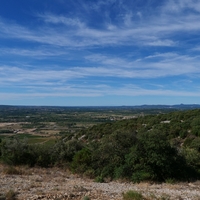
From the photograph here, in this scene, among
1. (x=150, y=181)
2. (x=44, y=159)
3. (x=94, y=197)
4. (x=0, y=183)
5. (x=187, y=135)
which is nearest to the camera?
(x=94, y=197)

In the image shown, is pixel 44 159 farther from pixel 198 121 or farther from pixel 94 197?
pixel 198 121

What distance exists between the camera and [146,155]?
63.5 feet

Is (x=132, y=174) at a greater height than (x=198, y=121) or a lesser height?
lesser

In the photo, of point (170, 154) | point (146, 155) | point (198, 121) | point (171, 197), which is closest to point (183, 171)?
point (170, 154)

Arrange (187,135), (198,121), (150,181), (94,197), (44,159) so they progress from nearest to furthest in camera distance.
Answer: (94,197) → (150,181) → (44,159) → (187,135) → (198,121)

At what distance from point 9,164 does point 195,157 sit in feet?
55.4

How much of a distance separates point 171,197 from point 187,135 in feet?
89.2

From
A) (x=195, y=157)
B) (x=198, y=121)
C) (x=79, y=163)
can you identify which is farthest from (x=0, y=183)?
(x=198, y=121)

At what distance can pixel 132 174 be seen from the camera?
18.7 metres

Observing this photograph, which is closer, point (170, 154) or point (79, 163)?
point (170, 154)

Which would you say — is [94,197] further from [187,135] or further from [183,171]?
[187,135]

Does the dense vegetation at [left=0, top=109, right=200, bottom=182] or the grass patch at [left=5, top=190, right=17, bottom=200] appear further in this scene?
the dense vegetation at [left=0, top=109, right=200, bottom=182]

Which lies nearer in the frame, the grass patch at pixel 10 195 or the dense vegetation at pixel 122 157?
the grass patch at pixel 10 195

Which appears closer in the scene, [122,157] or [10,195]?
[10,195]
